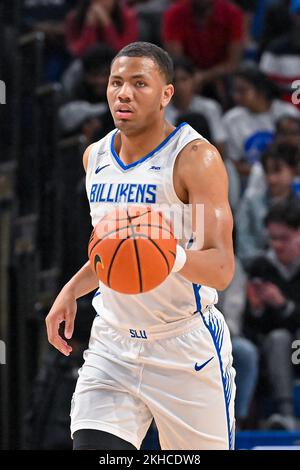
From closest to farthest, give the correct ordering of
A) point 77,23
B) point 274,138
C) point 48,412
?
point 48,412 → point 274,138 → point 77,23

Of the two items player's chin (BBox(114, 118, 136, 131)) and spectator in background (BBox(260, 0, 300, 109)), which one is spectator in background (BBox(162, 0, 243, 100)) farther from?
player's chin (BBox(114, 118, 136, 131))

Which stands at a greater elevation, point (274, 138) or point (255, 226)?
point (274, 138)

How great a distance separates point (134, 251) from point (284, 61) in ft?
18.3

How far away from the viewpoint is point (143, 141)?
410 cm

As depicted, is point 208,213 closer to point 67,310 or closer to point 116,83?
point 116,83

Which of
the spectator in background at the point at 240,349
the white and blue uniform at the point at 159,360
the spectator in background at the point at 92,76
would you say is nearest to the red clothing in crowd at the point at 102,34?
the spectator in background at the point at 92,76

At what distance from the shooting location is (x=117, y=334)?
4.07m

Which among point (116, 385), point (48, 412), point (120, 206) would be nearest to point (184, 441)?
point (116, 385)

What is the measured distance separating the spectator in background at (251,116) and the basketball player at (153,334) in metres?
4.17

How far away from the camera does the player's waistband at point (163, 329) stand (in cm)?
399

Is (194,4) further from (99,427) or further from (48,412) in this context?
(99,427)

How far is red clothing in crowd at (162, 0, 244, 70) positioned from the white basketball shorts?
5072 mm

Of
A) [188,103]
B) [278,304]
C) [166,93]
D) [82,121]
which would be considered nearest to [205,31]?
[188,103]
